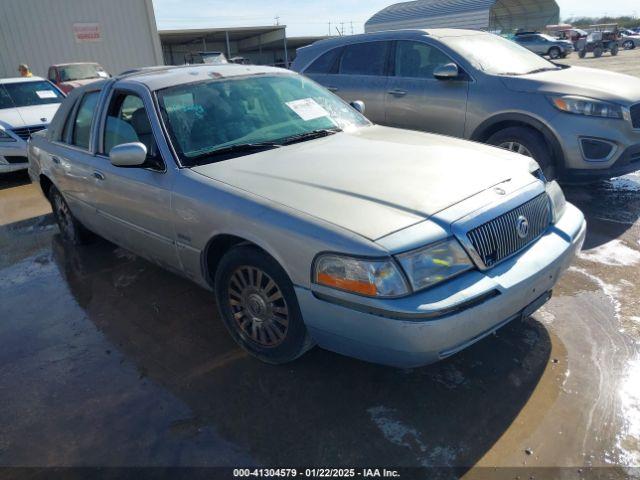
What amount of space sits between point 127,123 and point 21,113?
6465 millimetres

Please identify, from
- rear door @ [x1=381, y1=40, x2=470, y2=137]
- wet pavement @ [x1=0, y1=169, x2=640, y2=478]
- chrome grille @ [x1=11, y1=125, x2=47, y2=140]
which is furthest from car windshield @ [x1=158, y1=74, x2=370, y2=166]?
chrome grille @ [x1=11, y1=125, x2=47, y2=140]

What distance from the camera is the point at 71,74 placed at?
1552 centimetres

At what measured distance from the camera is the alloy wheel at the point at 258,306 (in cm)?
263

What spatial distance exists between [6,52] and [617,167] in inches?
782

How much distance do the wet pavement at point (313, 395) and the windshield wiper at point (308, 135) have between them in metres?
1.33

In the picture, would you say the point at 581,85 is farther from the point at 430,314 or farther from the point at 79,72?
the point at 79,72

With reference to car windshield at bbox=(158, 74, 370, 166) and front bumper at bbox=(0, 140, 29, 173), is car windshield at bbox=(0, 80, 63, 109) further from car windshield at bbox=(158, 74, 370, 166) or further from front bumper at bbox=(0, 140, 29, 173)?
car windshield at bbox=(158, 74, 370, 166)

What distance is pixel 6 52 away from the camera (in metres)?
17.4

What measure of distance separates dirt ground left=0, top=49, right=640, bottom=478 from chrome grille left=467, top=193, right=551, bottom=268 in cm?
69

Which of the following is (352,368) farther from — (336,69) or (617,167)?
(336,69)

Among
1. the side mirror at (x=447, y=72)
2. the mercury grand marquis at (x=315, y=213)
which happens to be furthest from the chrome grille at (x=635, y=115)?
the mercury grand marquis at (x=315, y=213)

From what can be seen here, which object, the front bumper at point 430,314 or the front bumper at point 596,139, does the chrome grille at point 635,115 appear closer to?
the front bumper at point 596,139

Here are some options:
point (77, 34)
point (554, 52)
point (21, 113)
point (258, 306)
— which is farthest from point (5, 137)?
point (554, 52)

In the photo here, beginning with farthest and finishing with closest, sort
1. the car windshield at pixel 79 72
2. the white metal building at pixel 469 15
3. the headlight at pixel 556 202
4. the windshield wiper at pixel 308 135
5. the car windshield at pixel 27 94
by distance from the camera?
the white metal building at pixel 469 15 → the car windshield at pixel 79 72 → the car windshield at pixel 27 94 → the windshield wiper at pixel 308 135 → the headlight at pixel 556 202
